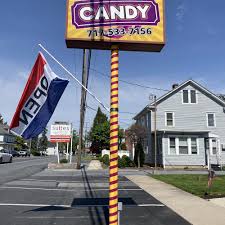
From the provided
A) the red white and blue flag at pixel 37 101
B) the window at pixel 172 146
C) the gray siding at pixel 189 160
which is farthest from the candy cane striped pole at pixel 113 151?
the window at pixel 172 146

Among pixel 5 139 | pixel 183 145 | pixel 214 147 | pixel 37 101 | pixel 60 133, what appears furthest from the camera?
pixel 5 139

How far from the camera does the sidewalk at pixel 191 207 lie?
8977 mm

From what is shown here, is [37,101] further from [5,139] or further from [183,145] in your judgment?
[5,139]

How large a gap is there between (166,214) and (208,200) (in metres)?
3.06

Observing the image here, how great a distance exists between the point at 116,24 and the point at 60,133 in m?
30.4

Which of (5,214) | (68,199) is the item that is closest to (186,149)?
(68,199)

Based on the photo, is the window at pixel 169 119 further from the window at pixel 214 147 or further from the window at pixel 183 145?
the window at pixel 214 147

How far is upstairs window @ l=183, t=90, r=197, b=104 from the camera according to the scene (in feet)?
119

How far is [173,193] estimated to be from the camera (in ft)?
45.8

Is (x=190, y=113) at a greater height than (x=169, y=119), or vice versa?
(x=190, y=113)

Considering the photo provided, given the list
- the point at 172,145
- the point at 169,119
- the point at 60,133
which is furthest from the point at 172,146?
the point at 60,133

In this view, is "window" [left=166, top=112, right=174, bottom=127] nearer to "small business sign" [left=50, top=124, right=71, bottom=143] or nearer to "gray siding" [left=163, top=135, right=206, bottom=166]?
"gray siding" [left=163, top=135, right=206, bottom=166]

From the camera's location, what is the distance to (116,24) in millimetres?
6938

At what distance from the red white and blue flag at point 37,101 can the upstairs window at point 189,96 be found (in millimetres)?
29318
